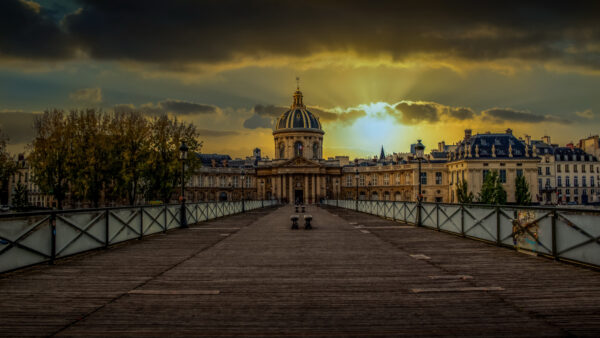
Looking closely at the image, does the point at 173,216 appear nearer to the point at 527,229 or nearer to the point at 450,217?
the point at 450,217

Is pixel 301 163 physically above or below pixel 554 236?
above

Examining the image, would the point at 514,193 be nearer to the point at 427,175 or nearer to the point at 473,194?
the point at 473,194

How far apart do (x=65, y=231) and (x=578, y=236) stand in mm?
12771

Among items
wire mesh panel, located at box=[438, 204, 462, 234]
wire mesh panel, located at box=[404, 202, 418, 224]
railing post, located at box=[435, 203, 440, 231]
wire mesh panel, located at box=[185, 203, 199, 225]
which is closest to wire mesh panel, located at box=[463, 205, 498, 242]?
wire mesh panel, located at box=[438, 204, 462, 234]

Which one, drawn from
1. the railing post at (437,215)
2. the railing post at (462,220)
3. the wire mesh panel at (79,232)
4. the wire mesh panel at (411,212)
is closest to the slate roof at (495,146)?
the wire mesh panel at (411,212)

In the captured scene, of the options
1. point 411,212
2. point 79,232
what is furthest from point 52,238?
point 411,212

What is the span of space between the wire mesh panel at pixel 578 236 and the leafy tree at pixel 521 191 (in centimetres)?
8027

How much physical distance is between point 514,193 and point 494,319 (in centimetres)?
9374

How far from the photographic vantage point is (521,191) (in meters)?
83.9

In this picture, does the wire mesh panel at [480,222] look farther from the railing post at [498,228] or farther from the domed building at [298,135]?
the domed building at [298,135]

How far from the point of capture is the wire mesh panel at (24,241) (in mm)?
9195

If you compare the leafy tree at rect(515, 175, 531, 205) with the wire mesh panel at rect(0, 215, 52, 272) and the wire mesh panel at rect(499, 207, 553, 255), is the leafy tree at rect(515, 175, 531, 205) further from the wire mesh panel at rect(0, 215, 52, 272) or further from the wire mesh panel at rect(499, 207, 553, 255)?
the wire mesh panel at rect(0, 215, 52, 272)

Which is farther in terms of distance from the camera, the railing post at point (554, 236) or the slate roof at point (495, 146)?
the slate roof at point (495, 146)

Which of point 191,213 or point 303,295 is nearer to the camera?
point 303,295
